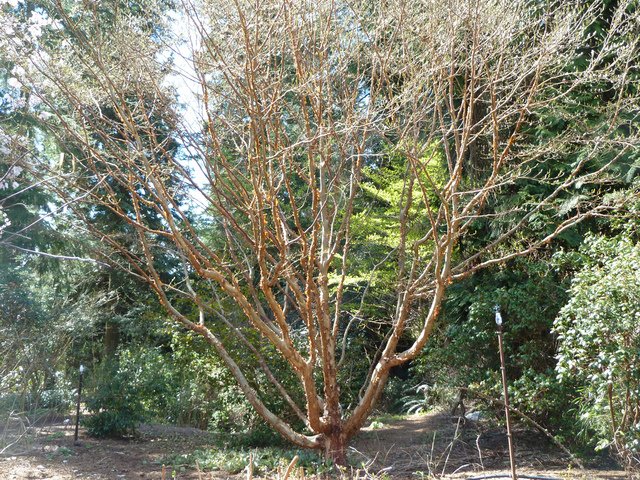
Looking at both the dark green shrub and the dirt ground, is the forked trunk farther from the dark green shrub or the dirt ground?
the dark green shrub

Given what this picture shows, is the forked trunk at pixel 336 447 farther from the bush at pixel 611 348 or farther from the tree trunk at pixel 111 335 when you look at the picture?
the tree trunk at pixel 111 335

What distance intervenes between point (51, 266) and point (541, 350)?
8295mm

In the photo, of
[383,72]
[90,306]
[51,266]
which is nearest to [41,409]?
[90,306]

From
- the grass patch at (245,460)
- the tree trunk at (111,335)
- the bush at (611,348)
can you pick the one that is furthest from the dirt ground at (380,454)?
the tree trunk at (111,335)

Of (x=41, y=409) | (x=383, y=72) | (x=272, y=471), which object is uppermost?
(x=383, y=72)

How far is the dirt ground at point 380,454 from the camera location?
15.9ft

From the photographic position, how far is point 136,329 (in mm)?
10000

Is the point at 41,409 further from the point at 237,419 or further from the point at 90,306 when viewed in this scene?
the point at 237,419

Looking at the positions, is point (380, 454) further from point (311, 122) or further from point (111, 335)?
point (111, 335)

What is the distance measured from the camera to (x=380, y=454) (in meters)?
5.86

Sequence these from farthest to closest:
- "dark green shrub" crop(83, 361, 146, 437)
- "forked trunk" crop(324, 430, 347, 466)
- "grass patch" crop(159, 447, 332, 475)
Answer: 1. "dark green shrub" crop(83, 361, 146, 437)
2. "grass patch" crop(159, 447, 332, 475)
3. "forked trunk" crop(324, 430, 347, 466)

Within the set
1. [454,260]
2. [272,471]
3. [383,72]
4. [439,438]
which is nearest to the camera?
[383,72]

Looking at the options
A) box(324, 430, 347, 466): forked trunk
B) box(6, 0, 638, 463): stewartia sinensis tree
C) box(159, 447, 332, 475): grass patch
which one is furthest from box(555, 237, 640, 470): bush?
box(159, 447, 332, 475): grass patch

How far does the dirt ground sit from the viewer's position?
4832 mm
